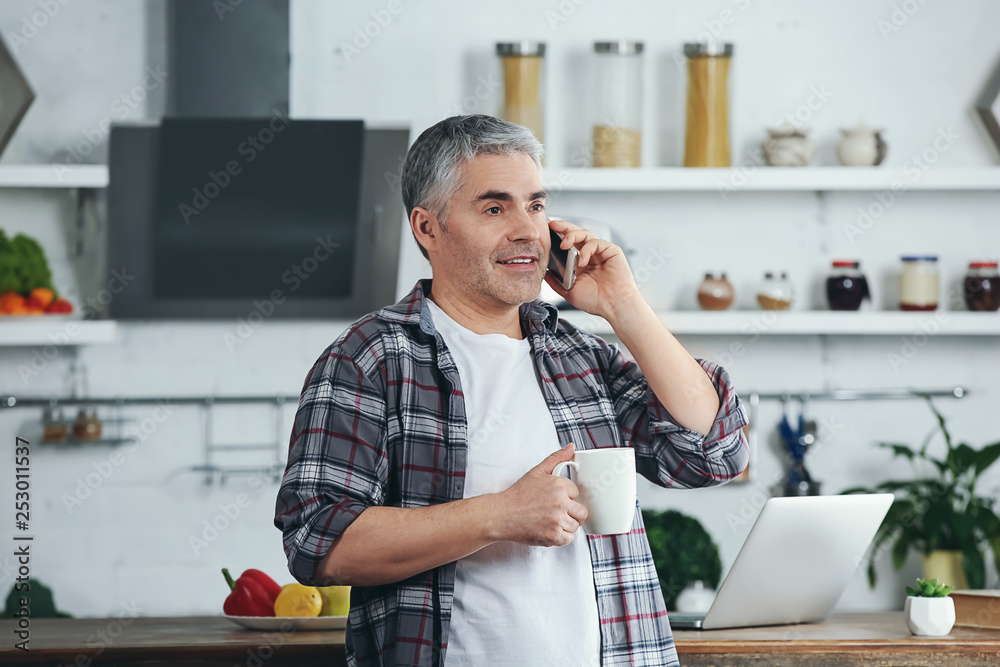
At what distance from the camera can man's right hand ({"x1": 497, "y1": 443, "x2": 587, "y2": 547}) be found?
101cm

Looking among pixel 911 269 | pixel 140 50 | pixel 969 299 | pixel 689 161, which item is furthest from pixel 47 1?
pixel 969 299

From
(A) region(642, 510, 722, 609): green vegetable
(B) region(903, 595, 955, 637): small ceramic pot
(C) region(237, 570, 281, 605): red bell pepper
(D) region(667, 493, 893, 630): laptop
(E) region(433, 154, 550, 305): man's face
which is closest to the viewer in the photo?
(E) region(433, 154, 550, 305): man's face

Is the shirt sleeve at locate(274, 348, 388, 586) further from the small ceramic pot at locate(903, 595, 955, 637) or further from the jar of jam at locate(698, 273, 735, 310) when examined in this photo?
the jar of jam at locate(698, 273, 735, 310)

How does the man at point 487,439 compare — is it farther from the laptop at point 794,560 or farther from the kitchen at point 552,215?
the kitchen at point 552,215

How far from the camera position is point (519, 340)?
1.28 meters

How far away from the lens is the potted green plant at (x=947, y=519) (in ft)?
8.46

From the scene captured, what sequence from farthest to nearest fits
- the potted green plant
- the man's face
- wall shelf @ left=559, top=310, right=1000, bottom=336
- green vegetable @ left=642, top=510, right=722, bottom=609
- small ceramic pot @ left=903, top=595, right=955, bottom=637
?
wall shelf @ left=559, top=310, right=1000, bottom=336 < the potted green plant < green vegetable @ left=642, top=510, right=722, bottom=609 < small ceramic pot @ left=903, top=595, right=955, bottom=637 < the man's face

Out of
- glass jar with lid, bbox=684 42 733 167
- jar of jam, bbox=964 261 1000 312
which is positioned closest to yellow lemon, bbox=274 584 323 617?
glass jar with lid, bbox=684 42 733 167

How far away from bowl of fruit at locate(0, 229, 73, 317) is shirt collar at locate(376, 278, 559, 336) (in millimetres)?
1767

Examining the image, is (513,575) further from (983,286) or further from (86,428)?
(983,286)

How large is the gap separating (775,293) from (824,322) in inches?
6.2

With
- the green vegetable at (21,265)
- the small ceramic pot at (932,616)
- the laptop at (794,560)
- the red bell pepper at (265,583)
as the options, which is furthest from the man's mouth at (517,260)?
the green vegetable at (21,265)

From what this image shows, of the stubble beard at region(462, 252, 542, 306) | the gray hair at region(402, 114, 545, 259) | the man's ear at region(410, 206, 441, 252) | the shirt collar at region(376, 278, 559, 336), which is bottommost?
the shirt collar at region(376, 278, 559, 336)

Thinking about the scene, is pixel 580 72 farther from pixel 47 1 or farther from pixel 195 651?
pixel 195 651
